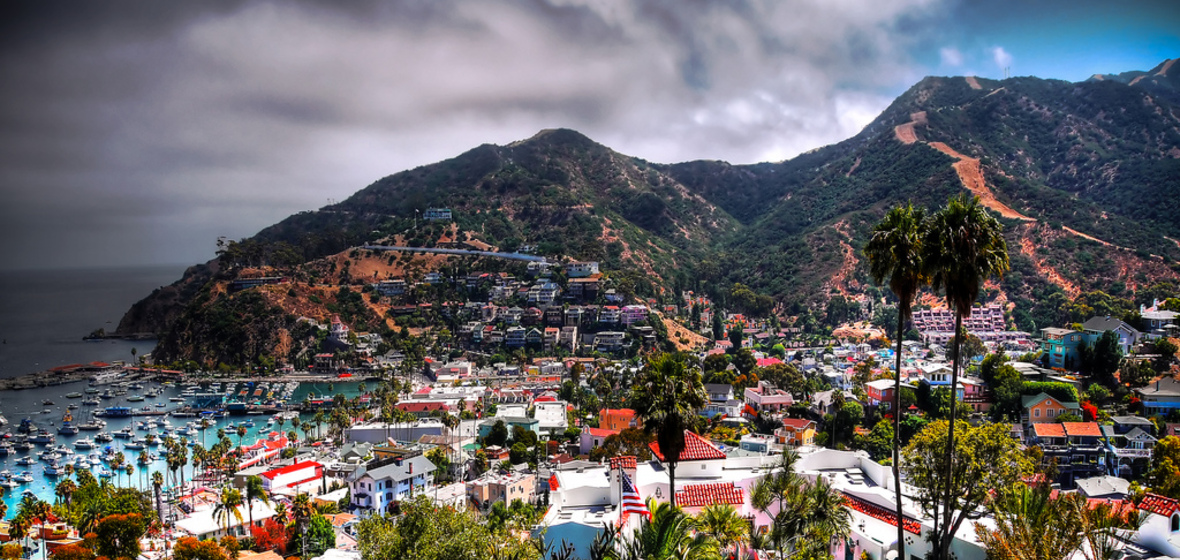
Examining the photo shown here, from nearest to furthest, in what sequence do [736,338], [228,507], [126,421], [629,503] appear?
[629,503] → [228,507] → [126,421] → [736,338]

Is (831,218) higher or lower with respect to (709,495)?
higher

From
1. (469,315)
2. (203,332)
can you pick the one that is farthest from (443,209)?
(203,332)

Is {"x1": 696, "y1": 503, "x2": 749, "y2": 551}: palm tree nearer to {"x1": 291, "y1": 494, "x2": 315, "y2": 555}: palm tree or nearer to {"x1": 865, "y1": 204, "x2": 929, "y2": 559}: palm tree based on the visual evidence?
{"x1": 865, "y1": 204, "x2": 929, "y2": 559}: palm tree

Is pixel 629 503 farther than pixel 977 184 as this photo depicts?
No

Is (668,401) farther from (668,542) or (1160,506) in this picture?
(1160,506)

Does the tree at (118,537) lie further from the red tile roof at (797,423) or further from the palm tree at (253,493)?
the red tile roof at (797,423)

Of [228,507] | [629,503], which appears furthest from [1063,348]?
[228,507]
